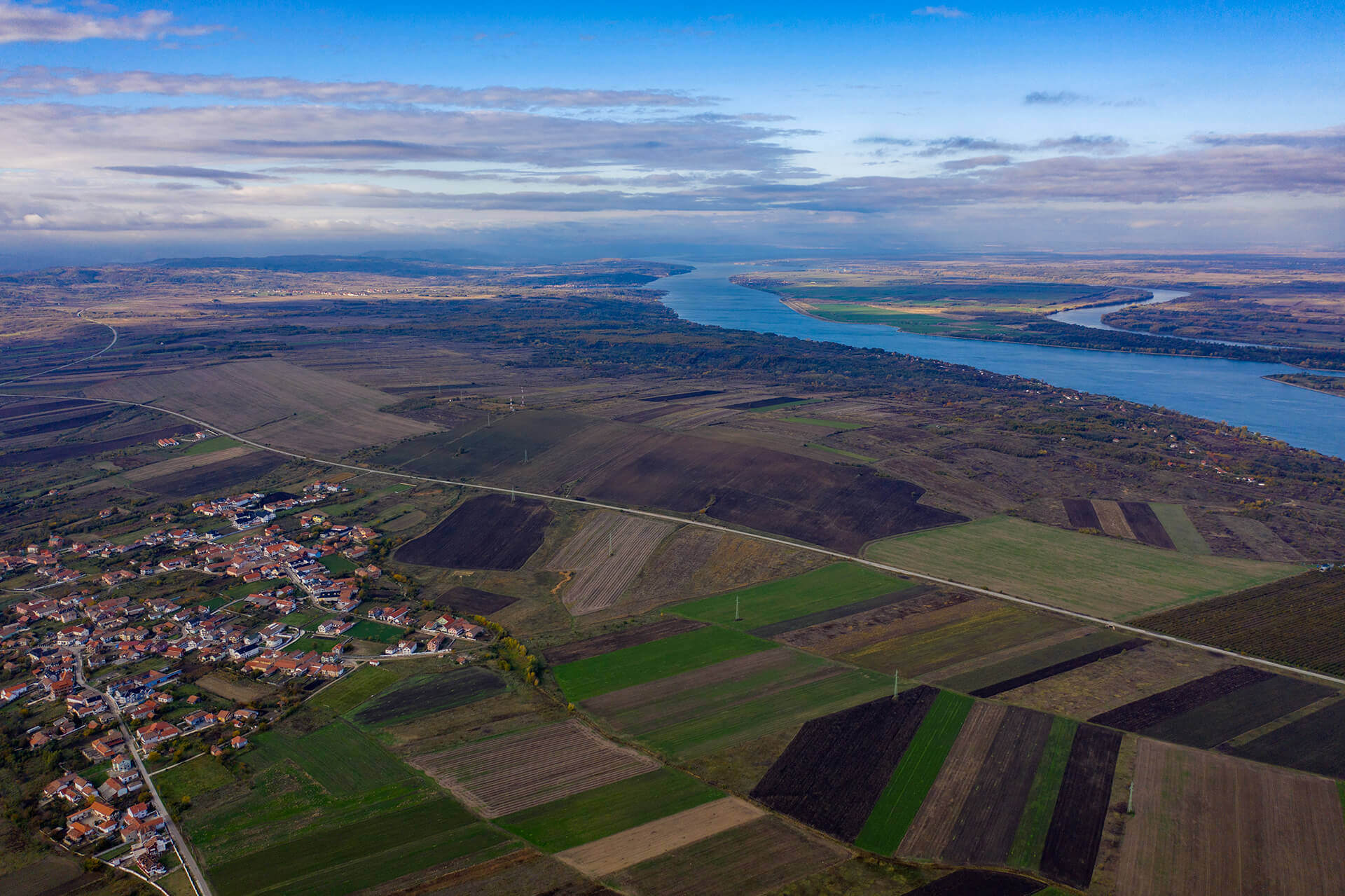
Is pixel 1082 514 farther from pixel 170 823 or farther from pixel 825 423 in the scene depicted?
pixel 170 823

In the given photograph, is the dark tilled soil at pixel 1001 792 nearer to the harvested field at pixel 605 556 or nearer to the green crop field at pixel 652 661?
the green crop field at pixel 652 661

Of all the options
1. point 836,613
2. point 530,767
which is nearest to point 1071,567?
point 836,613

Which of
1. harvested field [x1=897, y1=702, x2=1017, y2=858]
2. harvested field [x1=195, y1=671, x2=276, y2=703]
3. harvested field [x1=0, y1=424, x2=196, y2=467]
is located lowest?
harvested field [x1=897, y1=702, x2=1017, y2=858]

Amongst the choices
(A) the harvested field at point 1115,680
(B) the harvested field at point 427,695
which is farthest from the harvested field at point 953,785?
(B) the harvested field at point 427,695

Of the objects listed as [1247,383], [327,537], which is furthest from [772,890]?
[1247,383]

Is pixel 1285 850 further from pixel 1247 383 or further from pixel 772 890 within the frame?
pixel 1247 383

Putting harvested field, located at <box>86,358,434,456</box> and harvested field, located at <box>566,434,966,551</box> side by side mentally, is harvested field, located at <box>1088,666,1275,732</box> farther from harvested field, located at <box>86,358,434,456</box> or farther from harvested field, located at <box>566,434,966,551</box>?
harvested field, located at <box>86,358,434,456</box>

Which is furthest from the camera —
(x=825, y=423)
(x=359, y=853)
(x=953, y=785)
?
(x=825, y=423)

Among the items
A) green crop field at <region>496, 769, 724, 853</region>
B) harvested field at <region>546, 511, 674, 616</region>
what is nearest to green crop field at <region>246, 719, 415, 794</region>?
green crop field at <region>496, 769, 724, 853</region>
